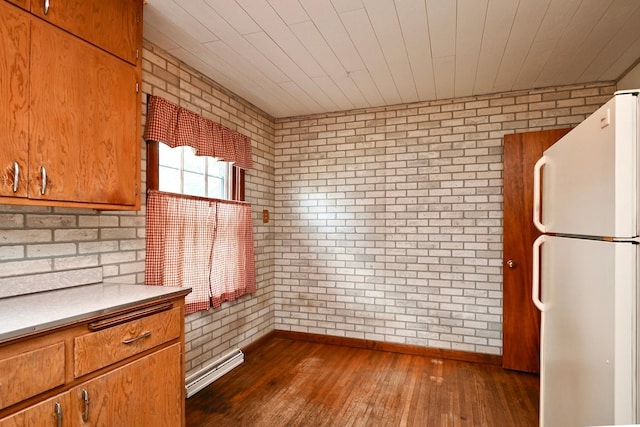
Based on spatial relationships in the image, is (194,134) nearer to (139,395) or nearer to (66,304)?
(66,304)

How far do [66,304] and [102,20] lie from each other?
142 cm

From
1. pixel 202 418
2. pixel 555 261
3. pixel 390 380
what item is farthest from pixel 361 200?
pixel 202 418

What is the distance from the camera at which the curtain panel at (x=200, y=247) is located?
2.38 m

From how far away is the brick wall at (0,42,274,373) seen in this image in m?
1.70

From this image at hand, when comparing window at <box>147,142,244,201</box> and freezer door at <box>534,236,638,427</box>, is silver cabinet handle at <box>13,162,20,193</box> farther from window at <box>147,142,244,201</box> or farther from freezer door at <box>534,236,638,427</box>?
freezer door at <box>534,236,638,427</box>

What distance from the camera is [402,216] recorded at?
3.58m

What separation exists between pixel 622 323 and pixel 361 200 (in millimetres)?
2753

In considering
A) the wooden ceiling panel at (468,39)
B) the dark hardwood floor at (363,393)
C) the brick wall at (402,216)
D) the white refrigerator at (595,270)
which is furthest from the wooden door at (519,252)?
the white refrigerator at (595,270)

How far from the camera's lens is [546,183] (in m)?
1.89

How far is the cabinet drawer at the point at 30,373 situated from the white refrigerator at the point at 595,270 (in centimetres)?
194

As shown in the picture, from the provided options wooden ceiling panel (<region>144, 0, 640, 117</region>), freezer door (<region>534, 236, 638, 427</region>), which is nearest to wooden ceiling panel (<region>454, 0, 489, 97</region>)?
wooden ceiling panel (<region>144, 0, 640, 117</region>)

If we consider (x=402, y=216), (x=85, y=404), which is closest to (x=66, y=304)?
(x=85, y=404)

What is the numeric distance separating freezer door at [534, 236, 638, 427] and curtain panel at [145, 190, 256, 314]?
2397 millimetres

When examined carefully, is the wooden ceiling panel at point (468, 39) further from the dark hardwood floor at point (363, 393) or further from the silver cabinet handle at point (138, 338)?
the dark hardwood floor at point (363, 393)
